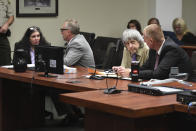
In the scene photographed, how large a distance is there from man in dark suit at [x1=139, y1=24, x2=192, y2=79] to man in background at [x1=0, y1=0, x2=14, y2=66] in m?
2.87

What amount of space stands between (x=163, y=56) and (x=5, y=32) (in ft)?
10.0

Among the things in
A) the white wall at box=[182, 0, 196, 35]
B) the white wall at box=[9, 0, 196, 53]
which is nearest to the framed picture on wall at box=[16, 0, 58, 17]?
the white wall at box=[9, 0, 196, 53]

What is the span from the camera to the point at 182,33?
847 centimetres

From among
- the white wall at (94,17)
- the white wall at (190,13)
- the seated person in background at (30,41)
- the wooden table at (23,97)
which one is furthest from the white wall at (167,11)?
the wooden table at (23,97)

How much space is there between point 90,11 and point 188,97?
19.0 ft

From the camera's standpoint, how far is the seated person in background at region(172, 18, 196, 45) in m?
8.25

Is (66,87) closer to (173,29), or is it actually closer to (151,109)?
(151,109)

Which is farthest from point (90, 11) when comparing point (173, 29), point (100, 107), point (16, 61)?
point (100, 107)

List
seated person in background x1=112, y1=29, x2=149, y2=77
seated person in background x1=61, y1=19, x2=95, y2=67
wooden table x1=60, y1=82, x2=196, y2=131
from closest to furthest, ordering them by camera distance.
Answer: wooden table x1=60, y1=82, x2=196, y2=131 < seated person in background x1=112, y1=29, x2=149, y2=77 < seated person in background x1=61, y1=19, x2=95, y2=67

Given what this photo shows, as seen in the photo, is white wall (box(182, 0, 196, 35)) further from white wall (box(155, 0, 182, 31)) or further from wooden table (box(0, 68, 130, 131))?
wooden table (box(0, 68, 130, 131))

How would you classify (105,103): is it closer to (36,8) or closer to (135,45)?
(135,45)

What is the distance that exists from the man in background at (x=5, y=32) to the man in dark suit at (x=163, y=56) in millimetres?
2870

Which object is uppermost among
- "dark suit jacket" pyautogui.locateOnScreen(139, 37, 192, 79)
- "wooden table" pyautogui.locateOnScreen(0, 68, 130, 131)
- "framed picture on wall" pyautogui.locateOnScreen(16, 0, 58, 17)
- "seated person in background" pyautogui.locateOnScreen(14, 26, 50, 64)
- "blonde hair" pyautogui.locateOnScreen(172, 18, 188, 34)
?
"framed picture on wall" pyautogui.locateOnScreen(16, 0, 58, 17)

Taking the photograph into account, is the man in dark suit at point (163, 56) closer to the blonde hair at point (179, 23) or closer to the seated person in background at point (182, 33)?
the seated person in background at point (182, 33)
